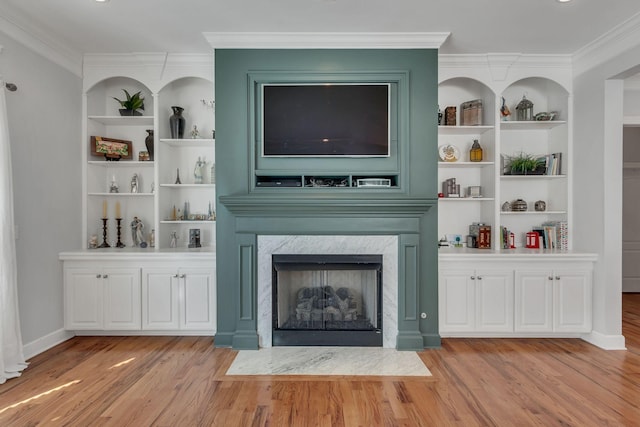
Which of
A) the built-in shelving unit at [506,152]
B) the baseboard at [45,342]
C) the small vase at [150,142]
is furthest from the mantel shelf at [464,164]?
the baseboard at [45,342]

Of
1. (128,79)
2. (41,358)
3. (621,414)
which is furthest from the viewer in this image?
(128,79)

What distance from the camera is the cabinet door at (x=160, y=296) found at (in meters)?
3.81

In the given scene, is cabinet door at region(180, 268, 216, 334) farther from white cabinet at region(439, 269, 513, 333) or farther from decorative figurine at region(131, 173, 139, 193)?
white cabinet at region(439, 269, 513, 333)

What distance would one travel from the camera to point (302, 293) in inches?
145

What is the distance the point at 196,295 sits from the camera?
3814 mm

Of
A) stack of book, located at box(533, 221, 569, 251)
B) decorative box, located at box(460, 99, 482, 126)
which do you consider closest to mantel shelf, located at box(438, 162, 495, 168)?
decorative box, located at box(460, 99, 482, 126)

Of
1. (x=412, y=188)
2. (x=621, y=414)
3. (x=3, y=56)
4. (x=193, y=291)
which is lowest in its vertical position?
(x=621, y=414)

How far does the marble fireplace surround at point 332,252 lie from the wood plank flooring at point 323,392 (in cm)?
38

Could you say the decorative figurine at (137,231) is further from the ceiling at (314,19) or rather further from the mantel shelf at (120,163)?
the ceiling at (314,19)

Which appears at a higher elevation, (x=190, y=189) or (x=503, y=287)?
(x=190, y=189)

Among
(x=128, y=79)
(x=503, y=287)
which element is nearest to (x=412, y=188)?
(x=503, y=287)

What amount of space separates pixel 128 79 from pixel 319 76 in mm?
2281

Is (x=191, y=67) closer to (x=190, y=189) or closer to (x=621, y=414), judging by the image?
(x=190, y=189)

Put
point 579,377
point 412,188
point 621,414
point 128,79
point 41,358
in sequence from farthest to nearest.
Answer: point 128,79 < point 412,188 < point 41,358 < point 579,377 < point 621,414
